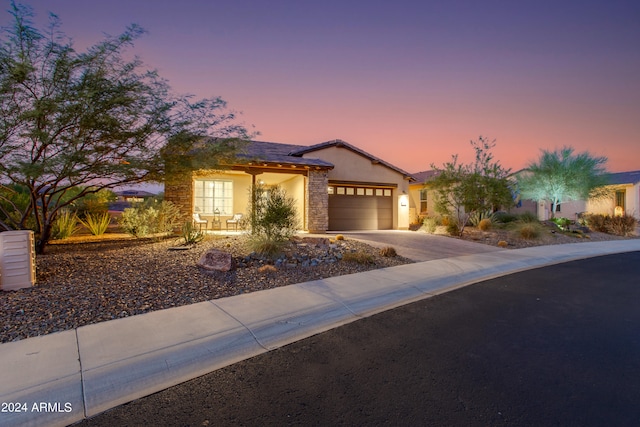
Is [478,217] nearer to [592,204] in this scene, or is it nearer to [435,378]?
[592,204]

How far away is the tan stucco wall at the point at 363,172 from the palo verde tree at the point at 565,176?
1023cm

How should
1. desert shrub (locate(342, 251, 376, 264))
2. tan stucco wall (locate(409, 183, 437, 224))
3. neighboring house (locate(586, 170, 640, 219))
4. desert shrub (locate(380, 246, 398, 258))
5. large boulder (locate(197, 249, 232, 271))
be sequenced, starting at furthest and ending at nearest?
neighboring house (locate(586, 170, 640, 219)), tan stucco wall (locate(409, 183, 437, 224)), desert shrub (locate(380, 246, 398, 258)), desert shrub (locate(342, 251, 376, 264)), large boulder (locate(197, 249, 232, 271))

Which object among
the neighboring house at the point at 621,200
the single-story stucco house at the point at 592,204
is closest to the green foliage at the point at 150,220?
the single-story stucco house at the point at 592,204

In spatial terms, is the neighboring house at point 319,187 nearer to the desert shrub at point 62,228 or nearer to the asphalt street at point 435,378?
the desert shrub at point 62,228

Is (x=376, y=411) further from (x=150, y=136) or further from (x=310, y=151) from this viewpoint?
(x=310, y=151)

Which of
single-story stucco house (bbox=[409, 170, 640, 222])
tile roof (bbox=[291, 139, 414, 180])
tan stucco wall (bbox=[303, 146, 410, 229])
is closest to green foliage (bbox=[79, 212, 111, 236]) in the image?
tile roof (bbox=[291, 139, 414, 180])

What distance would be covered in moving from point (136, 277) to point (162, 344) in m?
3.07

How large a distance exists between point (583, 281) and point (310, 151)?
1267 centimetres

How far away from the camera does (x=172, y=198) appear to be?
13672 millimetres

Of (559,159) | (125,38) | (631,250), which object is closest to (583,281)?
(631,250)

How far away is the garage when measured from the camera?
1802 centimetres

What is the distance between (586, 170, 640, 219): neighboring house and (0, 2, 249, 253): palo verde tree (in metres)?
31.2

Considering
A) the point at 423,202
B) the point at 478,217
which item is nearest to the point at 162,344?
the point at 478,217

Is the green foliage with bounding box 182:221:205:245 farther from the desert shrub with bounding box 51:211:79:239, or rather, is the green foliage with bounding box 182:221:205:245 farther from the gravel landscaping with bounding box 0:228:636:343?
the desert shrub with bounding box 51:211:79:239
